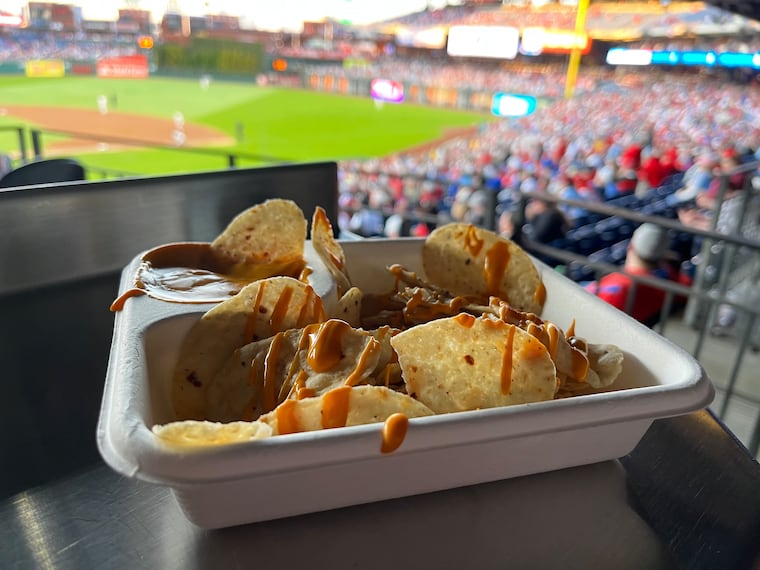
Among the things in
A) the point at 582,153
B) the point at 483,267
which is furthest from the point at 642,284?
the point at 582,153

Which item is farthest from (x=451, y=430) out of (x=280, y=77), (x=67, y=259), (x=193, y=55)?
(x=280, y=77)

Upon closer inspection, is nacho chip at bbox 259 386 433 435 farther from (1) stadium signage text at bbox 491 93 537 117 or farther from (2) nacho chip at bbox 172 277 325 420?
(1) stadium signage text at bbox 491 93 537 117

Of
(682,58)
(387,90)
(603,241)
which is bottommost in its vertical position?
(603,241)

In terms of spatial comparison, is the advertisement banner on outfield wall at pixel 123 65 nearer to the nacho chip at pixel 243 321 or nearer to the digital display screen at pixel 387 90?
the digital display screen at pixel 387 90

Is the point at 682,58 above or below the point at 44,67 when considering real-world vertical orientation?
above

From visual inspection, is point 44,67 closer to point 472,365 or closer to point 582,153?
point 582,153

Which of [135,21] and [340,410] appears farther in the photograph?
[135,21]

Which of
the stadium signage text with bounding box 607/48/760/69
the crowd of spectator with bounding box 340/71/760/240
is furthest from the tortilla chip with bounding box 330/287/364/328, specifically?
the stadium signage text with bounding box 607/48/760/69
